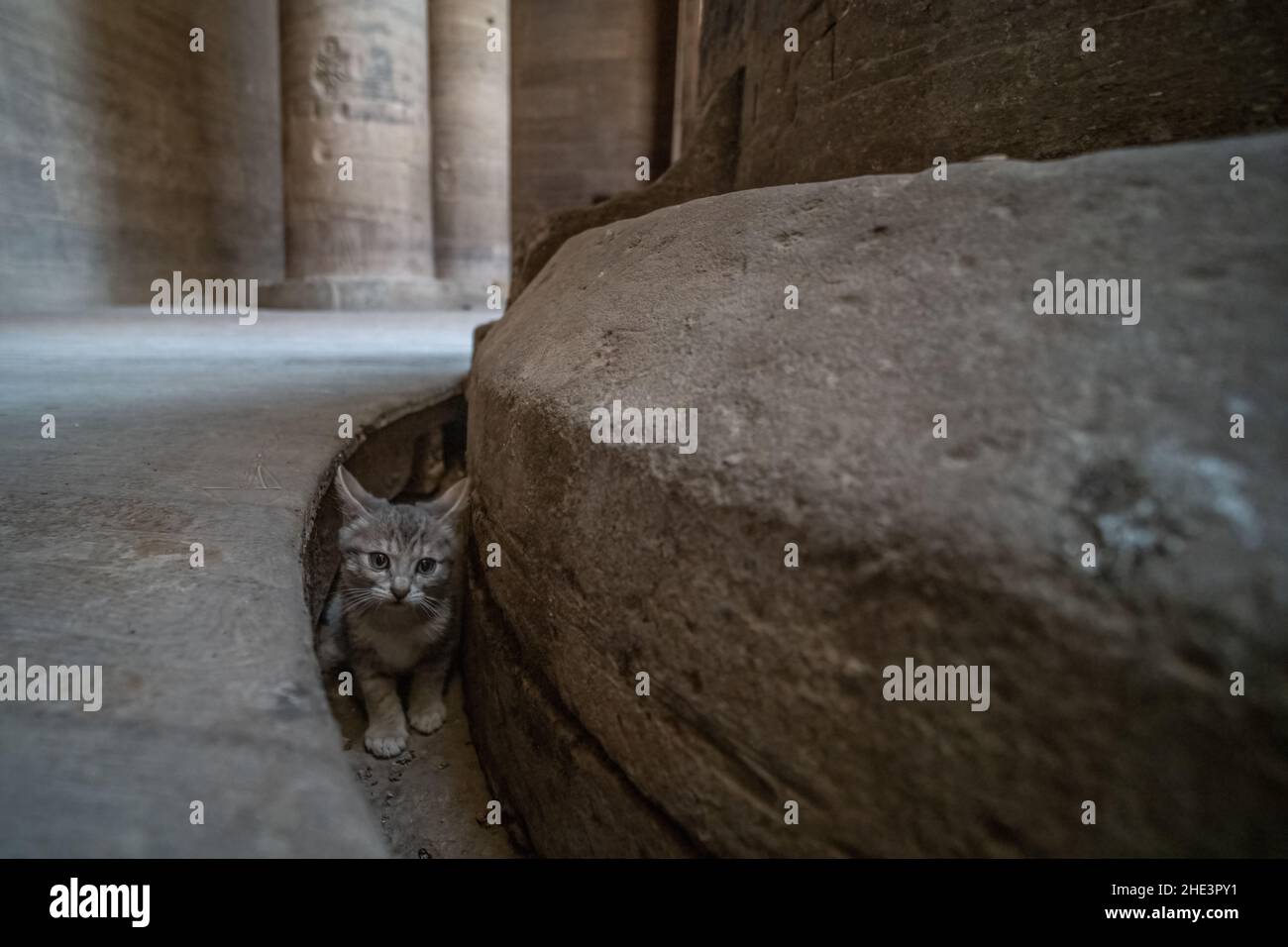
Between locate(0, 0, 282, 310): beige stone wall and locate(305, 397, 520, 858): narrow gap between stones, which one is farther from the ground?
locate(0, 0, 282, 310): beige stone wall

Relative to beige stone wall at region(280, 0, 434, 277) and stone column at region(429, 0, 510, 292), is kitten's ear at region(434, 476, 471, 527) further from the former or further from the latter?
stone column at region(429, 0, 510, 292)

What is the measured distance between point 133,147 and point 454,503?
11.1 metres

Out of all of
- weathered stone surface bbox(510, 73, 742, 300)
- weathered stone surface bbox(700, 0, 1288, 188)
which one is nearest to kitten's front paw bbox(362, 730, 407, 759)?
weathered stone surface bbox(510, 73, 742, 300)

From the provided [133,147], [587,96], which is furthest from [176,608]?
[133,147]

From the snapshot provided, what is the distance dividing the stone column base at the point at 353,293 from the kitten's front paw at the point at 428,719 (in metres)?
8.98

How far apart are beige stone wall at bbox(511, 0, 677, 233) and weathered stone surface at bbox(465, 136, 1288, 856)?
19.8 feet

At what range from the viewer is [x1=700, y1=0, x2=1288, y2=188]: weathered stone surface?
56.6 inches

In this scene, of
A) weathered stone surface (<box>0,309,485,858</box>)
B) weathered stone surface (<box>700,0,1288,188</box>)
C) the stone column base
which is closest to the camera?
weathered stone surface (<box>0,309,485,858</box>)

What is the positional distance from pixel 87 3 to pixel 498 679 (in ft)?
38.2

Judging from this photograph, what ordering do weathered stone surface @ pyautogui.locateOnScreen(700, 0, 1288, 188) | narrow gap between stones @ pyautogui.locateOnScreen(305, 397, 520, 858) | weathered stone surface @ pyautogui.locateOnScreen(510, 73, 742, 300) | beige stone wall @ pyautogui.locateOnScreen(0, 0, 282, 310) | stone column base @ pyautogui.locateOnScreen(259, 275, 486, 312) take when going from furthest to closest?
1. stone column base @ pyautogui.locateOnScreen(259, 275, 486, 312)
2. beige stone wall @ pyautogui.locateOnScreen(0, 0, 282, 310)
3. weathered stone surface @ pyautogui.locateOnScreen(510, 73, 742, 300)
4. narrow gap between stones @ pyautogui.locateOnScreen(305, 397, 520, 858)
5. weathered stone surface @ pyautogui.locateOnScreen(700, 0, 1288, 188)

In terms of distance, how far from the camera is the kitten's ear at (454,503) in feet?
6.92

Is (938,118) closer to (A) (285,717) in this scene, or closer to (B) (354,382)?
(A) (285,717)

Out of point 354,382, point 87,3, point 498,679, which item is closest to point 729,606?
point 498,679
